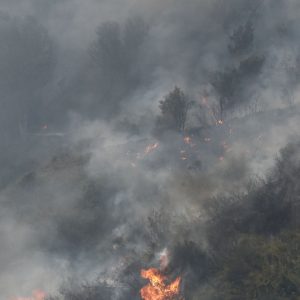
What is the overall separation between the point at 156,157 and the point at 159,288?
39.7 feet

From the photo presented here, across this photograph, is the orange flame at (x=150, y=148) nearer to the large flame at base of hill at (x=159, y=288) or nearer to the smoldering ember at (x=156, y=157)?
the smoldering ember at (x=156, y=157)

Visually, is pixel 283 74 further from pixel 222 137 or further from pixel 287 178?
pixel 287 178

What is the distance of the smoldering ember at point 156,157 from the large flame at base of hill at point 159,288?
47 millimetres

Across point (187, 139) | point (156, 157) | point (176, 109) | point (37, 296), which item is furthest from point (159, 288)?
point (176, 109)

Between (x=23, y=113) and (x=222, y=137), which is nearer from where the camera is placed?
(x=222, y=137)

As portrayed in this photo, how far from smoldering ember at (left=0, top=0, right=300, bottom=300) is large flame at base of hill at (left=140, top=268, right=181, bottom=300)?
0.15ft

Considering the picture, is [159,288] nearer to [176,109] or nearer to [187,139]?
[187,139]

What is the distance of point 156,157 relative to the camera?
26.7 m

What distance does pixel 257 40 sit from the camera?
4353 centimetres

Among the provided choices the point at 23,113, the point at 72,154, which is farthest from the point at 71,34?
the point at 72,154

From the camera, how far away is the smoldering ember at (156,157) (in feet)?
54.1

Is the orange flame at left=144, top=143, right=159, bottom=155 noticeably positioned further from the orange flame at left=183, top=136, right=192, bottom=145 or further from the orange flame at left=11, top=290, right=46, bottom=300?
the orange flame at left=11, top=290, right=46, bottom=300

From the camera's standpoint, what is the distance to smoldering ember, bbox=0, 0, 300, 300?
649 inches

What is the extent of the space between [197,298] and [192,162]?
11.8 metres
